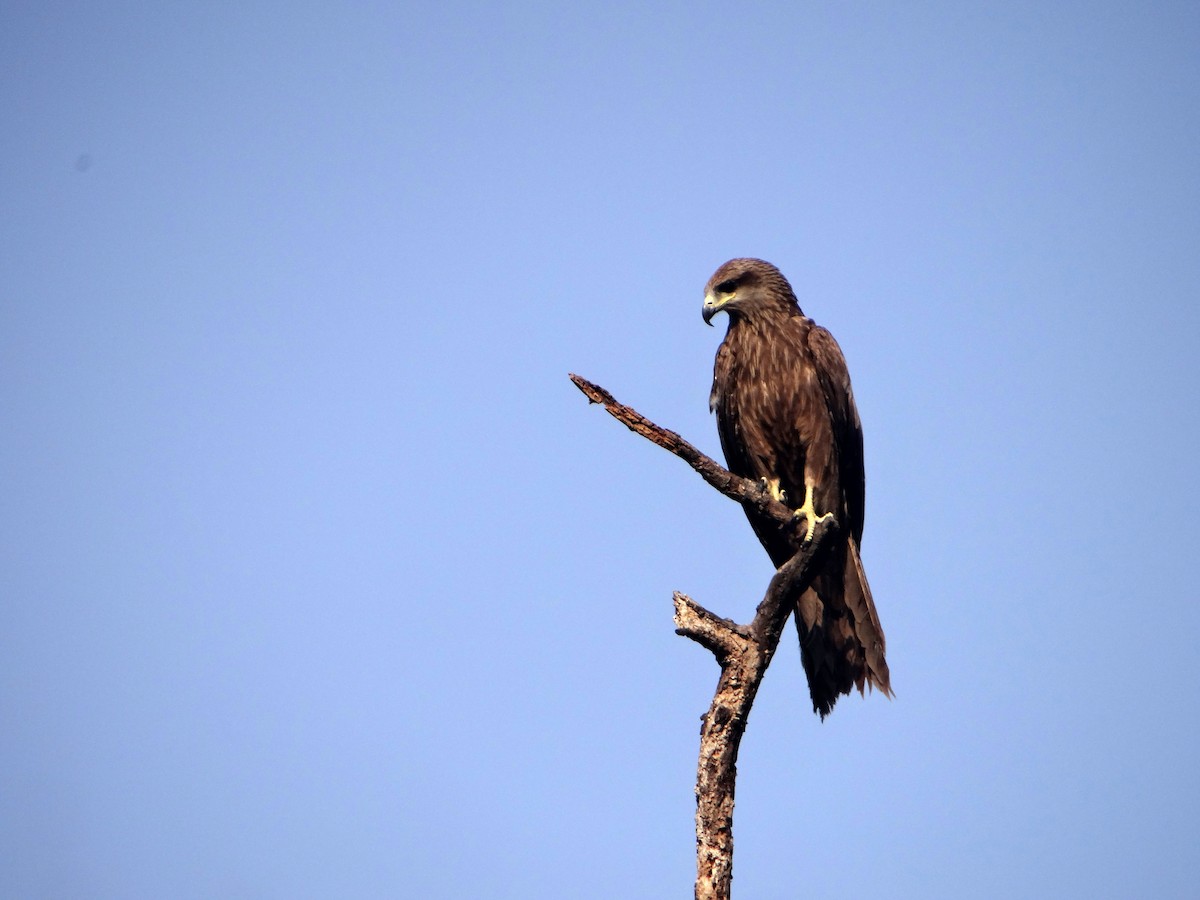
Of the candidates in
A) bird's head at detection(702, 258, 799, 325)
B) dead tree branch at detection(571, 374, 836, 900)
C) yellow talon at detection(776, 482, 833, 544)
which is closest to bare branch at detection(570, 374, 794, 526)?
dead tree branch at detection(571, 374, 836, 900)

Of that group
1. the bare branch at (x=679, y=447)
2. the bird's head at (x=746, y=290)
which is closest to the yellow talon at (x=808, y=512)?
the bare branch at (x=679, y=447)

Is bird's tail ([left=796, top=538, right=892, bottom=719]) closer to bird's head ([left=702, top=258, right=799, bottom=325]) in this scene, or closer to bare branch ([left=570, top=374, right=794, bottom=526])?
bare branch ([left=570, top=374, right=794, bottom=526])

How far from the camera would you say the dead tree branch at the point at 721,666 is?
538 centimetres

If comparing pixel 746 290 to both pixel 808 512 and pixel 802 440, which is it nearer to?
pixel 802 440

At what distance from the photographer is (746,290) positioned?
26.9 feet

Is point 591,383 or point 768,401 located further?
point 768,401

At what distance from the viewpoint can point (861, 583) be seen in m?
7.51

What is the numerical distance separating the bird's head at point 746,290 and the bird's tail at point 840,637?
1946 mm

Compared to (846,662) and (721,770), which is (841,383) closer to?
(846,662)

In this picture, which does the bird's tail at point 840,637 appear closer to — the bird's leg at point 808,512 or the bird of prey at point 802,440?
the bird of prey at point 802,440

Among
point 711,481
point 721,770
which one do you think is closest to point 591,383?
point 711,481

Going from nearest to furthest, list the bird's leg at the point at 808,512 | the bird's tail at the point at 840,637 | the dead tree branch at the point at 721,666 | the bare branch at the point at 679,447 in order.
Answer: the dead tree branch at the point at 721,666 < the bare branch at the point at 679,447 < the bird's tail at the point at 840,637 < the bird's leg at the point at 808,512

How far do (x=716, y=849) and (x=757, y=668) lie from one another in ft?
2.93

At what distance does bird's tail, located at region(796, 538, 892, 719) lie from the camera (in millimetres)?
7262
